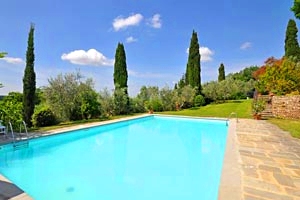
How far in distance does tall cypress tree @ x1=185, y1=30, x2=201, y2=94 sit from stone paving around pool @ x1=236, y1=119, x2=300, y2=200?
18497mm

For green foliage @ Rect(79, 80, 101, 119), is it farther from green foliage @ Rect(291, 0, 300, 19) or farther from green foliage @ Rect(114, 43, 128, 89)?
green foliage @ Rect(291, 0, 300, 19)

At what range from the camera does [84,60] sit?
1953 cm

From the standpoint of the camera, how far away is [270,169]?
4676mm

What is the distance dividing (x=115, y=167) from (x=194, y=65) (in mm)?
21552

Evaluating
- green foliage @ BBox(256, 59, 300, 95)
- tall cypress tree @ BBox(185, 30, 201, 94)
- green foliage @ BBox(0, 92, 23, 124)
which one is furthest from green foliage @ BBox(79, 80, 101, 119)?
green foliage @ BBox(256, 59, 300, 95)

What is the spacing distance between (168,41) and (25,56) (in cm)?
1164

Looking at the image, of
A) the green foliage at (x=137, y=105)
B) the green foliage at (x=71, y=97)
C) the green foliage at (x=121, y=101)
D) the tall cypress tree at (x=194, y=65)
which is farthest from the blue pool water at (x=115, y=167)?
the tall cypress tree at (x=194, y=65)

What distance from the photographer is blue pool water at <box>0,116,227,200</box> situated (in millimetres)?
4695

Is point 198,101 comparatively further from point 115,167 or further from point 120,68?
point 115,167

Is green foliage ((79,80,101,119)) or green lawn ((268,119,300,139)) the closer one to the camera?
green lawn ((268,119,300,139))

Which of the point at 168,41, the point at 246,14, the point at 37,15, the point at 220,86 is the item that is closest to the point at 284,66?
the point at 246,14

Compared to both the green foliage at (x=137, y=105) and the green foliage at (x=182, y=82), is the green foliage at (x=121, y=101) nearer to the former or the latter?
the green foliage at (x=137, y=105)

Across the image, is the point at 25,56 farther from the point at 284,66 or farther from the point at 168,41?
the point at 284,66

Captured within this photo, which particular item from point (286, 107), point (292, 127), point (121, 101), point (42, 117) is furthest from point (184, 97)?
point (42, 117)
